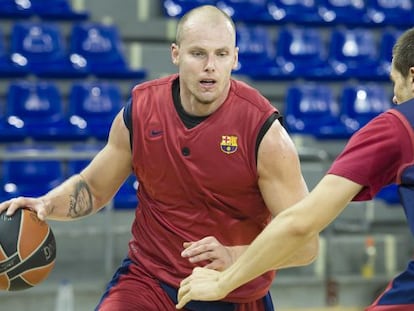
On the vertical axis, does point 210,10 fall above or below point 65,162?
above

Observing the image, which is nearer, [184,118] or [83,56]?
[184,118]

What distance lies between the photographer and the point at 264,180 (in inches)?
142

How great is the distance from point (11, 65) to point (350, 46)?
3.65 meters

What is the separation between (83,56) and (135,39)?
36.4 inches

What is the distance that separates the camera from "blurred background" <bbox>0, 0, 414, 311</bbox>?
6.84 meters

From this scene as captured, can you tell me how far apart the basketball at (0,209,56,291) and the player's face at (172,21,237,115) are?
2.79 feet

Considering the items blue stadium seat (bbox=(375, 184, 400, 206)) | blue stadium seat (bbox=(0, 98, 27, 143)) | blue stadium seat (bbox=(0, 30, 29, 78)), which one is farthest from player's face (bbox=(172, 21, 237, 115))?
blue stadium seat (bbox=(0, 30, 29, 78))

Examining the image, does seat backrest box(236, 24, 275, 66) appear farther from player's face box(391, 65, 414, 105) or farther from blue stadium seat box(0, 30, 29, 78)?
player's face box(391, 65, 414, 105)

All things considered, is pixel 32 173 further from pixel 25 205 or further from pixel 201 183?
pixel 201 183

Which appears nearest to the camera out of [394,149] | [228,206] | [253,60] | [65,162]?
[394,149]

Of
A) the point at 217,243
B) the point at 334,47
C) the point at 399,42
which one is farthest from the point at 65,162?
the point at 399,42

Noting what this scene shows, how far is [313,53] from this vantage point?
9.55 m

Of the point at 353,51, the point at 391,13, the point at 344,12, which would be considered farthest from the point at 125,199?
the point at 391,13

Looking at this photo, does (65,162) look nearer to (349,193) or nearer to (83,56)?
(83,56)
